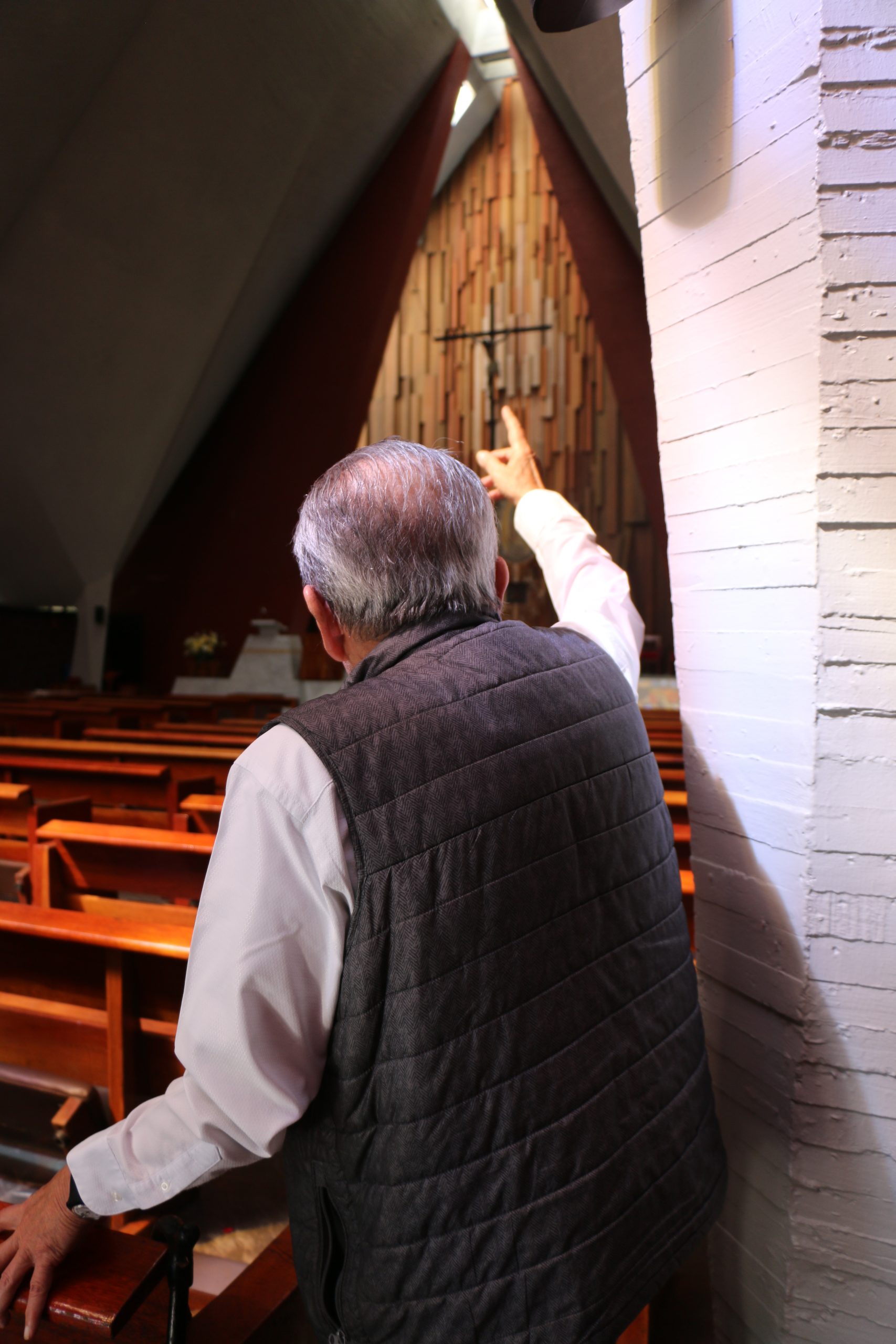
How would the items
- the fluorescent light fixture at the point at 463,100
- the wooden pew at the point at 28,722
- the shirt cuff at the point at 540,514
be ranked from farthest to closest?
the fluorescent light fixture at the point at 463,100, the wooden pew at the point at 28,722, the shirt cuff at the point at 540,514

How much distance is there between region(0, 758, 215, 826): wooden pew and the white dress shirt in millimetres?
1985

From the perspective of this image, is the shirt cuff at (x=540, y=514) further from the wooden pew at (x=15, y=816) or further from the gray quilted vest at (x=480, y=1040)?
the wooden pew at (x=15, y=816)

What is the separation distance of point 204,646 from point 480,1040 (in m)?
9.78

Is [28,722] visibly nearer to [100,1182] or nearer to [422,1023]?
[100,1182]

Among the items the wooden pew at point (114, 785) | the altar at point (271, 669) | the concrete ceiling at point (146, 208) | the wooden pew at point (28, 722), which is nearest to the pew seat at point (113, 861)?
the wooden pew at point (114, 785)

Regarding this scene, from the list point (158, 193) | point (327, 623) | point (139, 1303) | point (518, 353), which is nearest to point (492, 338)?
point (518, 353)

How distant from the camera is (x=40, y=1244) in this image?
921mm

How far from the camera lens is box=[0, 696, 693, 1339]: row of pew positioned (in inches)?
63.4

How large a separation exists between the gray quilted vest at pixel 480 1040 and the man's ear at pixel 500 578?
154 millimetres

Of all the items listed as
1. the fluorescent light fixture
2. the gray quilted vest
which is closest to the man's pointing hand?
the gray quilted vest

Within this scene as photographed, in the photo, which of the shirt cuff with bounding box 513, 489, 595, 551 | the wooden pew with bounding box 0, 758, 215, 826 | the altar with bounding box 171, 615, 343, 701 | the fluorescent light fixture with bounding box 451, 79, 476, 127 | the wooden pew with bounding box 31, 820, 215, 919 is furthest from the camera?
the fluorescent light fixture with bounding box 451, 79, 476, 127

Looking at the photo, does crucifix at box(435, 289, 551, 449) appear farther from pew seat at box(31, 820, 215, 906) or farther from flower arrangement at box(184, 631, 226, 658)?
pew seat at box(31, 820, 215, 906)

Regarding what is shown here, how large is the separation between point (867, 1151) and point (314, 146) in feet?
32.2

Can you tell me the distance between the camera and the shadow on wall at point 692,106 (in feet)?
4.11
